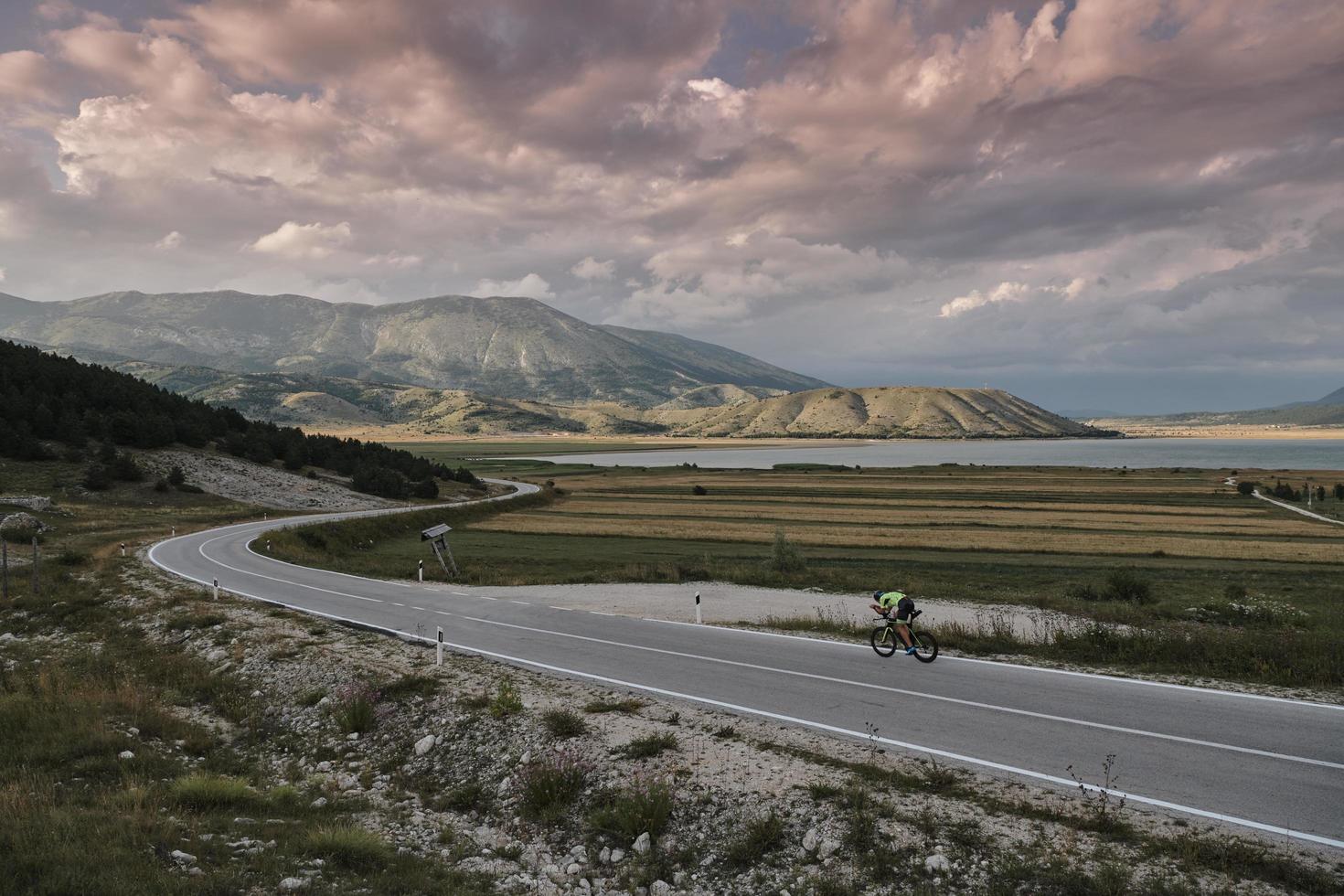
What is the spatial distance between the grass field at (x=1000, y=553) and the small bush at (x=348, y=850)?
14.7 meters

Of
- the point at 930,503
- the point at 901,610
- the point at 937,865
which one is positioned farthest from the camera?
the point at 930,503

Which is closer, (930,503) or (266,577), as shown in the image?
(266,577)

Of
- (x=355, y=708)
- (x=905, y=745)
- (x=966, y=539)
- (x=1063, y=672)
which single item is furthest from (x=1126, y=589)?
(x=355, y=708)

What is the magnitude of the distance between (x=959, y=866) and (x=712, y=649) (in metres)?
10.2

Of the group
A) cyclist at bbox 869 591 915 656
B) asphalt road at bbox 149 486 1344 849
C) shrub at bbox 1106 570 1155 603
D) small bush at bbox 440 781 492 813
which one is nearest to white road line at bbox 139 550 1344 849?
asphalt road at bbox 149 486 1344 849

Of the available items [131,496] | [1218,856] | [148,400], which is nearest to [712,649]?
[1218,856]

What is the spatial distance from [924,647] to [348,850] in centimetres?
1347

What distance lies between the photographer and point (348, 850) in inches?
354

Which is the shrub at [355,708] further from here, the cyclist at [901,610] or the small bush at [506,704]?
the cyclist at [901,610]

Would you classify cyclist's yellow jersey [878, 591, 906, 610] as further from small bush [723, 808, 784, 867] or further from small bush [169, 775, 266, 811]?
small bush [169, 775, 266, 811]

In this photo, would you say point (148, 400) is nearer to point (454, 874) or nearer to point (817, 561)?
point (817, 561)

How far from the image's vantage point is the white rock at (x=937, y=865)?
811 centimetres

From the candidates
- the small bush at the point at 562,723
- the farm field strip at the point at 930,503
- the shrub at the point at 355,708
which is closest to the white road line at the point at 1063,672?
the small bush at the point at 562,723

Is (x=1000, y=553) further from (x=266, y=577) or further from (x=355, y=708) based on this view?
(x=266, y=577)
